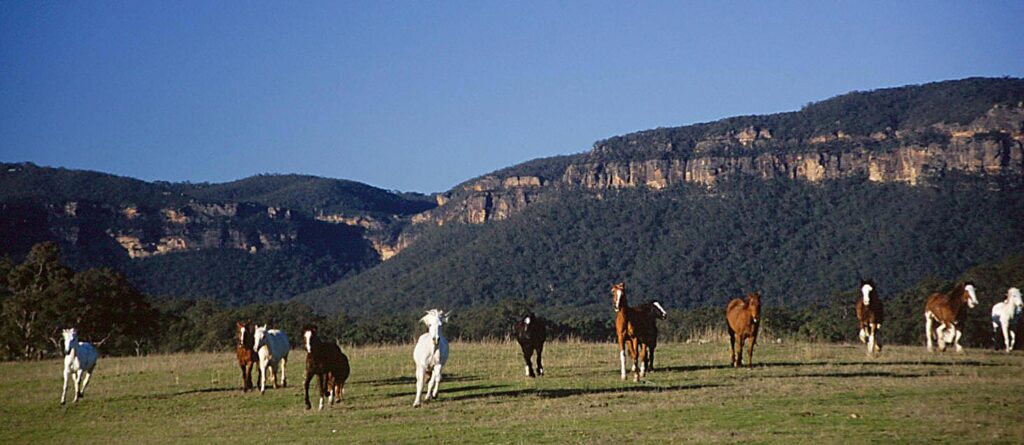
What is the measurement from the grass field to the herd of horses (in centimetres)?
58

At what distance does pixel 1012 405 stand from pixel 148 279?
128985mm

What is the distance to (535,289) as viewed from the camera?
112 metres

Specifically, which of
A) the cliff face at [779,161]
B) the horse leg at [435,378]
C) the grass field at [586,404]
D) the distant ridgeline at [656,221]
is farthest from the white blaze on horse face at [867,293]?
the cliff face at [779,161]

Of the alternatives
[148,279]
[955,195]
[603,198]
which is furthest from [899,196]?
[148,279]

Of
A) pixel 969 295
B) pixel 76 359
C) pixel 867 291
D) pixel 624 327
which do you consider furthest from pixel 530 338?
pixel 969 295

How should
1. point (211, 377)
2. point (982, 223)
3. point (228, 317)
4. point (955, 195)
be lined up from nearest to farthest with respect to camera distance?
point (211, 377) → point (228, 317) → point (982, 223) → point (955, 195)

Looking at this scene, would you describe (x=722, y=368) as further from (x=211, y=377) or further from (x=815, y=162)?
(x=815, y=162)

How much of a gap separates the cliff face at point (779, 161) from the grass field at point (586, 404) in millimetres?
84559

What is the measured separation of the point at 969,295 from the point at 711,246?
267 ft

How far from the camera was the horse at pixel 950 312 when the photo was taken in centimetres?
2839

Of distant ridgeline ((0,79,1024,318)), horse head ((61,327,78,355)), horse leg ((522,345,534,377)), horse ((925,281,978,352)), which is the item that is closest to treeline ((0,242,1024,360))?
horse ((925,281,978,352))

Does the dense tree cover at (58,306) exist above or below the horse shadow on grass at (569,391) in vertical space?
above

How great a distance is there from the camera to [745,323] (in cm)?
2522

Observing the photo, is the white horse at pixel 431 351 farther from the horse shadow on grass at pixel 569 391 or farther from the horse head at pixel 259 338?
the horse head at pixel 259 338
